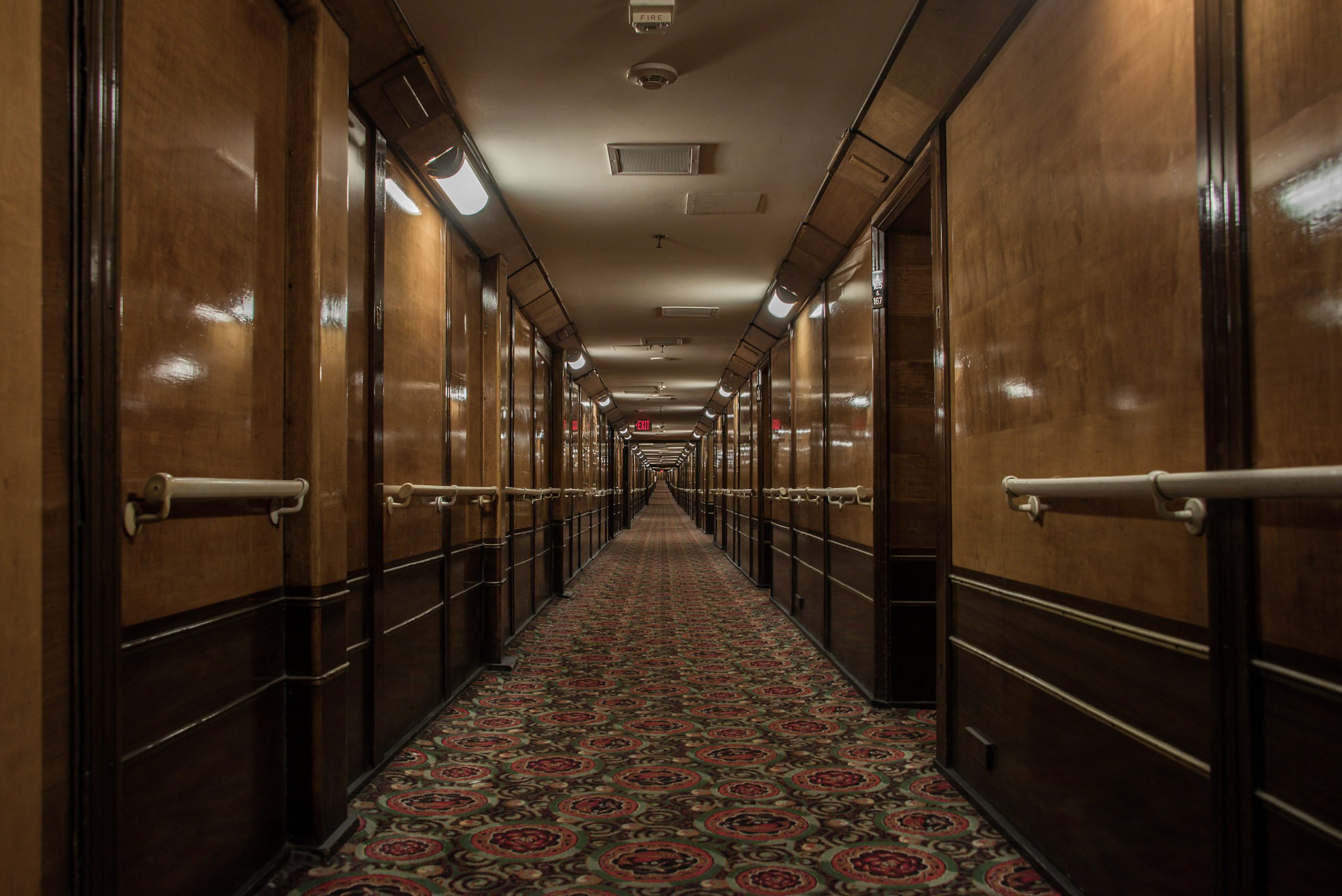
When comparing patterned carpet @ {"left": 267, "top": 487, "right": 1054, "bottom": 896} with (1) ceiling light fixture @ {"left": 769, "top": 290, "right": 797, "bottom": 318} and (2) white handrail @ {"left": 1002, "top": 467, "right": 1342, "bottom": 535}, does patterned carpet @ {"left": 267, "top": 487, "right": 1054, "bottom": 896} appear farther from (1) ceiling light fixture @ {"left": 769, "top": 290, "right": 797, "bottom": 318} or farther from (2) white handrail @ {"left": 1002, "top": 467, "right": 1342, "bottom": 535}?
(1) ceiling light fixture @ {"left": 769, "top": 290, "right": 797, "bottom": 318}

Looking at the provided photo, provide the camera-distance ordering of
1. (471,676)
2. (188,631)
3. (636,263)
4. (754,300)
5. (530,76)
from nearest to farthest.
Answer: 1. (188,631)
2. (530,76)
3. (471,676)
4. (636,263)
5. (754,300)

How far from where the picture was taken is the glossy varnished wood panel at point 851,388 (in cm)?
488

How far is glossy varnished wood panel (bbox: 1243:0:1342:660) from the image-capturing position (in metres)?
1.41

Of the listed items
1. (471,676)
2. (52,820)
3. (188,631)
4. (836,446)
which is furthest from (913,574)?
(52,820)

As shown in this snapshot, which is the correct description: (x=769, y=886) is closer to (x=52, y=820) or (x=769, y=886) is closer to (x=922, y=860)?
(x=922, y=860)

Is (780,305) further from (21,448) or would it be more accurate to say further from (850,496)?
(21,448)

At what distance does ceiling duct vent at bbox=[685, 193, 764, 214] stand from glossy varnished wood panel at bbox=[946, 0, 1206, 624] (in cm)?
194

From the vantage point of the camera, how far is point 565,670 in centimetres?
552

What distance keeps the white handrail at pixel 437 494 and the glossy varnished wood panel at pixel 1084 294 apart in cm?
236

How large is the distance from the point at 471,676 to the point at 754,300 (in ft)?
15.1

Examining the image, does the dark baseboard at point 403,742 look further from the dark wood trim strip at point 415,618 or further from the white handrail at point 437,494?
the white handrail at point 437,494

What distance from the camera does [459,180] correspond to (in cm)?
428

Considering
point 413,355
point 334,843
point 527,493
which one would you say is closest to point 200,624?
point 334,843

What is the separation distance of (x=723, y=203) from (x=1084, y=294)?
324cm
